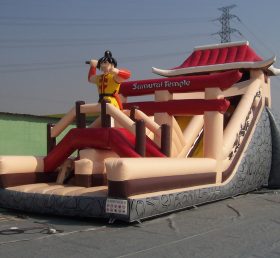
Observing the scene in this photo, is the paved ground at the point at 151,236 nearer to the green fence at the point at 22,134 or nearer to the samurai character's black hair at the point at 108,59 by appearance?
the samurai character's black hair at the point at 108,59

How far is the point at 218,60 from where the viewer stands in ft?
33.4

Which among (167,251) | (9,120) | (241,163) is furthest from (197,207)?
(9,120)

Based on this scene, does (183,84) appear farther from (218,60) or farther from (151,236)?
(151,236)

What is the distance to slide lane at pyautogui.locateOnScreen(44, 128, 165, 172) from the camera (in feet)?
20.4

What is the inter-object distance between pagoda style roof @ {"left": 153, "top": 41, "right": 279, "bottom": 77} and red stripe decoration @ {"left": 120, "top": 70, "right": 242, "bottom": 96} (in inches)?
85.7

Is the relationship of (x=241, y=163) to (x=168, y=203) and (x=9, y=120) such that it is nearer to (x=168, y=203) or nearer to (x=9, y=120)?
(x=168, y=203)

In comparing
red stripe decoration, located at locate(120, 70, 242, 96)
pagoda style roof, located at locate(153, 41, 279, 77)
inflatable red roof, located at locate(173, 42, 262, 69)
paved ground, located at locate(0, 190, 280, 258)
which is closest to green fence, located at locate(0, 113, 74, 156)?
pagoda style roof, located at locate(153, 41, 279, 77)

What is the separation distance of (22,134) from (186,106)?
6655 millimetres

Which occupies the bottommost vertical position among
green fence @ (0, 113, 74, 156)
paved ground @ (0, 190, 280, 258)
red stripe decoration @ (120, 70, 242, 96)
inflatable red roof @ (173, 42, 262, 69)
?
paved ground @ (0, 190, 280, 258)

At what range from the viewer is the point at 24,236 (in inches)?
180

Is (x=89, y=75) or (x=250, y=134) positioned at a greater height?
(x=89, y=75)

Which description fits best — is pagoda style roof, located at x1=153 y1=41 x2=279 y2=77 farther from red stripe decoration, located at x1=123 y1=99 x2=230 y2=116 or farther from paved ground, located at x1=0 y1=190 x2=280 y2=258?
paved ground, located at x1=0 y1=190 x2=280 y2=258

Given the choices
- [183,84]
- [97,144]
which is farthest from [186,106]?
[97,144]

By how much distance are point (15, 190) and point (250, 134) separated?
4.46 meters
